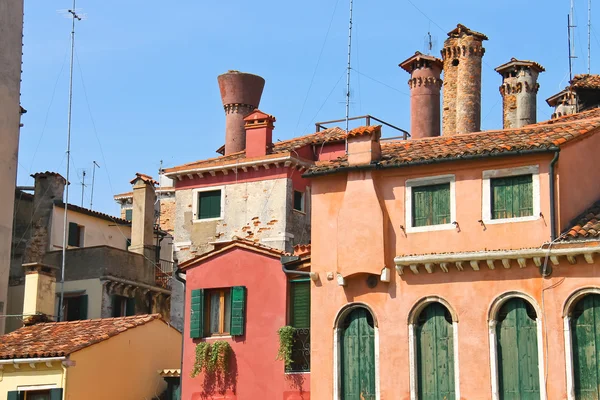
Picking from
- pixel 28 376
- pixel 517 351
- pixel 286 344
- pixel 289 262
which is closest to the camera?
pixel 517 351

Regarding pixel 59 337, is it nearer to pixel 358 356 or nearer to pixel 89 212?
pixel 358 356

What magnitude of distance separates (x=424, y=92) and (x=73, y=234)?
596 inches

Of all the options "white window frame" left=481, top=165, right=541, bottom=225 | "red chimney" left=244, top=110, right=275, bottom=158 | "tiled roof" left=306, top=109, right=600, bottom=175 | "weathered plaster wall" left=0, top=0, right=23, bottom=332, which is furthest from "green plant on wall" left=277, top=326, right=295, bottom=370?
"weathered plaster wall" left=0, top=0, right=23, bottom=332

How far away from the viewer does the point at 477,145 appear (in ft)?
87.3

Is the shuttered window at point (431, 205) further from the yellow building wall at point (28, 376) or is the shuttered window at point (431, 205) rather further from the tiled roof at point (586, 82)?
the tiled roof at point (586, 82)

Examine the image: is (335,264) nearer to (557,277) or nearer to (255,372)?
(255,372)

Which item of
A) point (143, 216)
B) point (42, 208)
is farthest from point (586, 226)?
point (42, 208)

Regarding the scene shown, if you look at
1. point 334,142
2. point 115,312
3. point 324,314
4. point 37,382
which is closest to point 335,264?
point 324,314

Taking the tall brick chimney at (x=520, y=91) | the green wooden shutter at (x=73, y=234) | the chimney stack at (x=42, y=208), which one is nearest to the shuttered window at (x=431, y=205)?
the tall brick chimney at (x=520, y=91)

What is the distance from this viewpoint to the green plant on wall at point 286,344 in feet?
91.5

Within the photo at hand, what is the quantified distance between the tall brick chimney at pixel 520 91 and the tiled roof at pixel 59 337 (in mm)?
13096

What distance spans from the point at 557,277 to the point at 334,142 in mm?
15751

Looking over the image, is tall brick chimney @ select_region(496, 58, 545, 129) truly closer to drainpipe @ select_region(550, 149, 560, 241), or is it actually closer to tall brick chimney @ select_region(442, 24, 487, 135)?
tall brick chimney @ select_region(442, 24, 487, 135)

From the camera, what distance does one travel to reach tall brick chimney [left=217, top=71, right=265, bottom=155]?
4116cm
